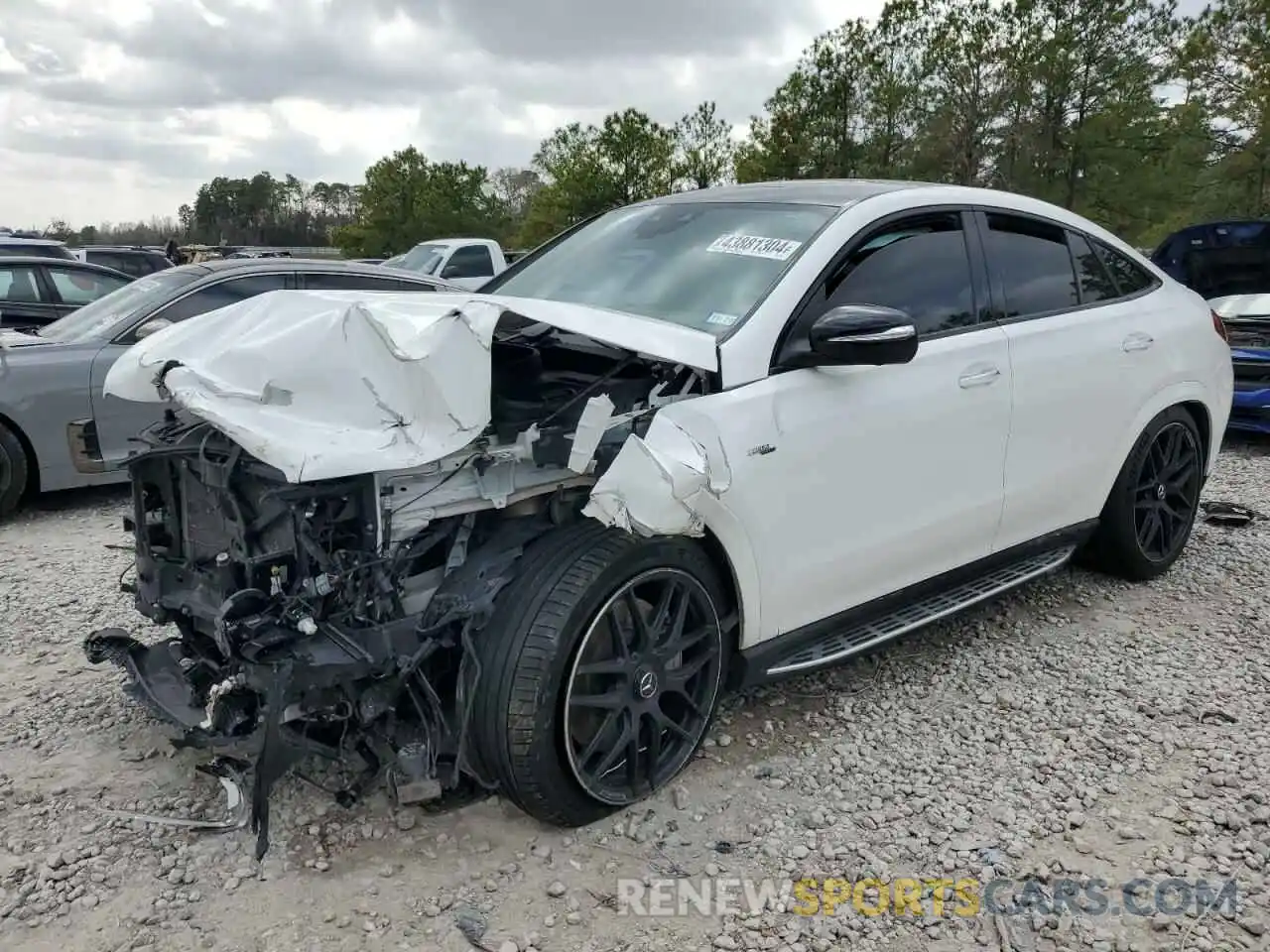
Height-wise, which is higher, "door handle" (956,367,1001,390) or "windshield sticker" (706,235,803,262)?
"windshield sticker" (706,235,803,262)

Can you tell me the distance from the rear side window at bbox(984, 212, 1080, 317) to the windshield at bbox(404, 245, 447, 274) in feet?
41.0

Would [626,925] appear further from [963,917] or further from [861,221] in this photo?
[861,221]

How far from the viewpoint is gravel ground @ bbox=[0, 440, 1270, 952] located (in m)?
2.52

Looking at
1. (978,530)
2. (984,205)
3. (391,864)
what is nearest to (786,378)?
(978,530)

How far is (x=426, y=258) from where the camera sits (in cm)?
1648

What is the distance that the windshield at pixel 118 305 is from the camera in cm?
644

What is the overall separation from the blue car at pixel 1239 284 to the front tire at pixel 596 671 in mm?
6231

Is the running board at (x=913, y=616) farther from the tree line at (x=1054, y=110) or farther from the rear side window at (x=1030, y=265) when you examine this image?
the tree line at (x=1054, y=110)

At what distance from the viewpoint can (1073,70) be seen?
2447 centimetres

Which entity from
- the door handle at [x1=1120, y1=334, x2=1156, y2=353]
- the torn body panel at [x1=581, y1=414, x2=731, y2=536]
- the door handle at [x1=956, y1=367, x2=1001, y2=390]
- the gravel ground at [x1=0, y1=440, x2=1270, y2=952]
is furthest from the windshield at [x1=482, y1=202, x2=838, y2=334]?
the door handle at [x1=1120, y1=334, x2=1156, y2=353]

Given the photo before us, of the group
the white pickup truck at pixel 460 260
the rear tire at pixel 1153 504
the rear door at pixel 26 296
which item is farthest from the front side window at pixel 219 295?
the white pickup truck at pixel 460 260

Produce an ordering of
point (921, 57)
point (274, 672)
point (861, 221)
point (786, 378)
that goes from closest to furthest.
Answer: point (274, 672) → point (786, 378) → point (861, 221) → point (921, 57)

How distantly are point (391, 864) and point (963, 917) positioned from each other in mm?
1513

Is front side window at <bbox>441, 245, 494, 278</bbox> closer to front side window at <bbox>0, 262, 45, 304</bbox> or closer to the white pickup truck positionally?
the white pickup truck
